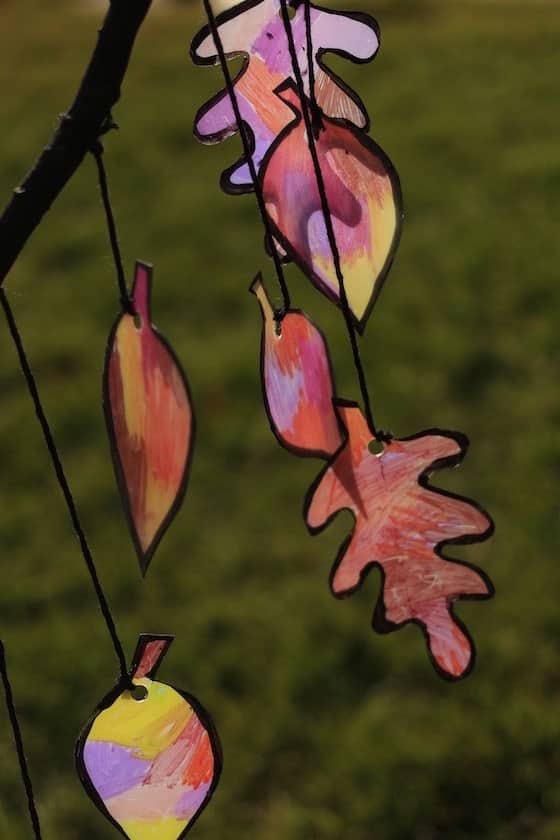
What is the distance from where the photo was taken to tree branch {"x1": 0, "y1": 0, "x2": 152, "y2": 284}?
462 mm

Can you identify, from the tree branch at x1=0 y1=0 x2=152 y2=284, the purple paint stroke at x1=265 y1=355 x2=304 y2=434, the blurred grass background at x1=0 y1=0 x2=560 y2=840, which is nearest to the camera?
the tree branch at x1=0 y1=0 x2=152 y2=284

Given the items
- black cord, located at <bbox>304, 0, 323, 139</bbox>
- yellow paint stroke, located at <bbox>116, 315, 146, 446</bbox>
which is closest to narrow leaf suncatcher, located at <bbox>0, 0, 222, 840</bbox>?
yellow paint stroke, located at <bbox>116, 315, 146, 446</bbox>

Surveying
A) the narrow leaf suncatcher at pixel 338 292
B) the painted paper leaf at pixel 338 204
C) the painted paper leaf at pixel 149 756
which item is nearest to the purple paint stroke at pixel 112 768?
the painted paper leaf at pixel 149 756

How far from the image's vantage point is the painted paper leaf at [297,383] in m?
0.57

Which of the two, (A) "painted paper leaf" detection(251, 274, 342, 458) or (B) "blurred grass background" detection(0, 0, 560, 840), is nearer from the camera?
(A) "painted paper leaf" detection(251, 274, 342, 458)

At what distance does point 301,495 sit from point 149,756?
4.45 ft

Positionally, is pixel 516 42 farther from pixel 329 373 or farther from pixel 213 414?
pixel 329 373

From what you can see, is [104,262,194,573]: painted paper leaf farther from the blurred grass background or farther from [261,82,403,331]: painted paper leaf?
the blurred grass background

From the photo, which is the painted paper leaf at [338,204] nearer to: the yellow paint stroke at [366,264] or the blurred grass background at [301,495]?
the yellow paint stroke at [366,264]

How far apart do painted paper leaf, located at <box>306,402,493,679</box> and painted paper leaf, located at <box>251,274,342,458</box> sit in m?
0.01

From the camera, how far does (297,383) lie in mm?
578

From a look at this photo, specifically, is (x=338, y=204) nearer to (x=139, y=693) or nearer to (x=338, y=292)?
(x=338, y=292)

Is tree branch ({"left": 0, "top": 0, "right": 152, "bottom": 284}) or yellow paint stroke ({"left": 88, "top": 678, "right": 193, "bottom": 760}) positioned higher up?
tree branch ({"left": 0, "top": 0, "right": 152, "bottom": 284})

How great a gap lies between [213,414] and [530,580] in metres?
0.71
